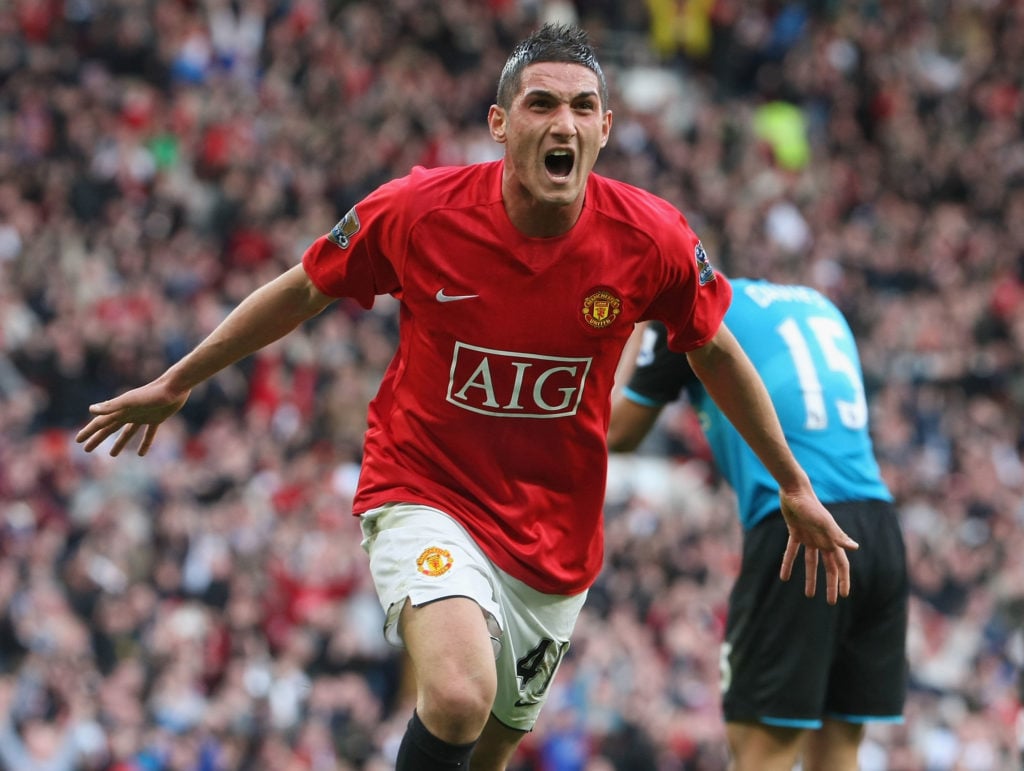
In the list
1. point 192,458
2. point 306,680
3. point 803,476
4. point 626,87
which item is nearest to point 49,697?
point 306,680

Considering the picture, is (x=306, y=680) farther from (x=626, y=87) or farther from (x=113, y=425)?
(x=626, y=87)

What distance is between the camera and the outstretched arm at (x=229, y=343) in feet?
17.6

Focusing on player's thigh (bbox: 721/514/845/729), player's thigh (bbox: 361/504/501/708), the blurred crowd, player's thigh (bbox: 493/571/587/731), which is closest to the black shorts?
player's thigh (bbox: 721/514/845/729)

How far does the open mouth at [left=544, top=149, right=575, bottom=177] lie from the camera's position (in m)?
5.16

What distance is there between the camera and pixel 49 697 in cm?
1173

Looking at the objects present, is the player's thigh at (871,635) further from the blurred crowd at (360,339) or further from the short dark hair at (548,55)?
the blurred crowd at (360,339)

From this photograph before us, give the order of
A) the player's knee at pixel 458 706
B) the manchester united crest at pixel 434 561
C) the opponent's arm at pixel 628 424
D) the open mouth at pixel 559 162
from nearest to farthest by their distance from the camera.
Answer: the player's knee at pixel 458 706, the manchester united crest at pixel 434 561, the open mouth at pixel 559 162, the opponent's arm at pixel 628 424

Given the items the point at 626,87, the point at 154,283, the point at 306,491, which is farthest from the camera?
the point at 626,87

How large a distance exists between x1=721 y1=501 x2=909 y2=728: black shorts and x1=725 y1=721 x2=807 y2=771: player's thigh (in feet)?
0.18

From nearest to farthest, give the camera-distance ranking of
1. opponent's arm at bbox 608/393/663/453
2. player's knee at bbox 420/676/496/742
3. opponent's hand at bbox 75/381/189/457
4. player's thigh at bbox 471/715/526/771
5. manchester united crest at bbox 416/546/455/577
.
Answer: player's knee at bbox 420/676/496/742 < manchester united crest at bbox 416/546/455/577 < opponent's hand at bbox 75/381/189/457 < player's thigh at bbox 471/715/526/771 < opponent's arm at bbox 608/393/663/453

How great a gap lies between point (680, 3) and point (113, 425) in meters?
18.6

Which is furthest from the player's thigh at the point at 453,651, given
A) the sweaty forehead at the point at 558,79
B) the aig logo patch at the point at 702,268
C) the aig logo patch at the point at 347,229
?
the sweaty forehead at the point at 558,79

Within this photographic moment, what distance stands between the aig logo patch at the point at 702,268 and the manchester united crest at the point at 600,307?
312mm

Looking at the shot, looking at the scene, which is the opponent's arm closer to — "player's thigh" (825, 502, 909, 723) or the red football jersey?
"player's thigh" (825, 502, 909, 723)
